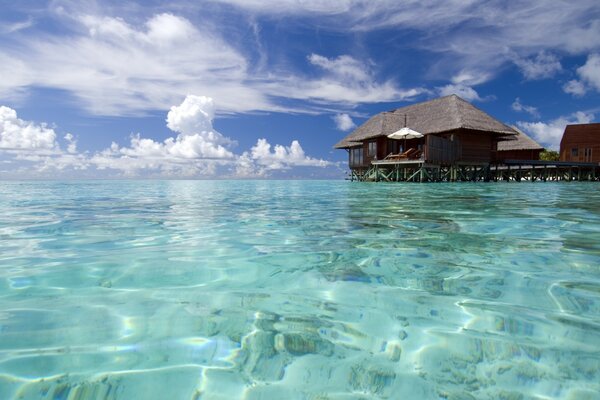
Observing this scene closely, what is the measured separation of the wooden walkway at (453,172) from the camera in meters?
22.0

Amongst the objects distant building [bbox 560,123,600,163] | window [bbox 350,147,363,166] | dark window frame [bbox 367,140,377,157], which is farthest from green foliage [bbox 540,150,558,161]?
dark window frame [bbox 367,140,377,157]

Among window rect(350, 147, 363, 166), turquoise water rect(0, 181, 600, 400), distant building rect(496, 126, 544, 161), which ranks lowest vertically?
turquoise water rect(0, 181, 600, 400)

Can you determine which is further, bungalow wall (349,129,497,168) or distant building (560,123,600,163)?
distant building (560,123,600,163)

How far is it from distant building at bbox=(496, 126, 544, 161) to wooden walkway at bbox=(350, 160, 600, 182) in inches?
65.7

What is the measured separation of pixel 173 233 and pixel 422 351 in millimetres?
3742

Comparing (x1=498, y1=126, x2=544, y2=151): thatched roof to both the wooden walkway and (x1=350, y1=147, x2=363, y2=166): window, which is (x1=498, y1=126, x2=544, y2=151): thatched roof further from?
(x1=350, y1=147, x2=363, y2=166): window

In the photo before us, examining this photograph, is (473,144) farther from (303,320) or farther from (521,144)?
(303,320)

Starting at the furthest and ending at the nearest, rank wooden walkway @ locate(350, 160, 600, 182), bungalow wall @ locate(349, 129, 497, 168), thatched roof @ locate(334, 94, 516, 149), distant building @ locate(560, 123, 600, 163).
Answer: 1. distant building @ locate(560, 123, 600, 163)
2. wooden walkway @ locate(350, 160, 600, 182)
3. thatched roof @ locate(334, 94, 516, 149)
4. bungalow wall @ locate(349, 129, 497, 168)

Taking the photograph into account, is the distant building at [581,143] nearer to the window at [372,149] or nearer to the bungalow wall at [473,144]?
the bungalow wall at [473,144]

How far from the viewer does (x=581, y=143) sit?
3494 centimetres

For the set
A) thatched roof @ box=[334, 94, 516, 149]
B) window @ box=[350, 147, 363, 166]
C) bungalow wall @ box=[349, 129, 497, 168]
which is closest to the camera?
bungalow wall @ box=[349, 129, 497, 168]

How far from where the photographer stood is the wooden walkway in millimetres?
21969

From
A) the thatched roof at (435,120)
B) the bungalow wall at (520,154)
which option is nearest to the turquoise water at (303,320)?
the thatched roof at (435,120)

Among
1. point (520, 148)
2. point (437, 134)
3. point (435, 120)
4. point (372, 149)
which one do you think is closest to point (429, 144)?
point (437, 134)
